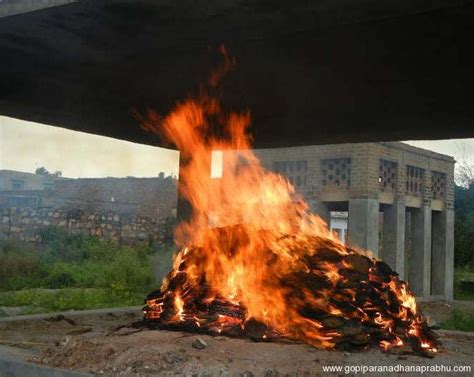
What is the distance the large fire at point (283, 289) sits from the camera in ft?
21.7

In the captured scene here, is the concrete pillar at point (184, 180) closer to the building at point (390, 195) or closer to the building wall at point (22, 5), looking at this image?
the building wall at point (22, 5)

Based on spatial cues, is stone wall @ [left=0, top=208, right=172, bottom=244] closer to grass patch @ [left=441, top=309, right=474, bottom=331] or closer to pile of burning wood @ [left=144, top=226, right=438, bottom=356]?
grass patch @ [left=441, top=309, right=474, bottom=331]

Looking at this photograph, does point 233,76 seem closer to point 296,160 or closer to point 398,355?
point 398,355

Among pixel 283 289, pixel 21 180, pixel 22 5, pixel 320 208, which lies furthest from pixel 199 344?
pixel 21 180

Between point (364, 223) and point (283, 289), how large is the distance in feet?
36.0

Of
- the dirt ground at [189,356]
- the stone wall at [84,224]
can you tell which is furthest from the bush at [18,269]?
the dirt ground at [189,356]

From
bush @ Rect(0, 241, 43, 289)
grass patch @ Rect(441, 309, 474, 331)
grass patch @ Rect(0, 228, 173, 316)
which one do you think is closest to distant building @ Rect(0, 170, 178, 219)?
grass patch @ Rect(0, 228, 173, 316)

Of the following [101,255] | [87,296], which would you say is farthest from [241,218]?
[101,255]

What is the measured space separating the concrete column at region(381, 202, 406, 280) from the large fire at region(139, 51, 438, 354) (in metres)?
10.6

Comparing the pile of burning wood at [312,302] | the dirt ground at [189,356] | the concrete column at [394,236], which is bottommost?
the dirt ground at [189,356]

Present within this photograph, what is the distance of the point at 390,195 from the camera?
18906mm

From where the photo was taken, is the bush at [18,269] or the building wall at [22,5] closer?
the building wall at [22,5]

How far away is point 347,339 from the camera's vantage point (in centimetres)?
634

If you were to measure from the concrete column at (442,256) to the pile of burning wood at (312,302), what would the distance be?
1468cm
